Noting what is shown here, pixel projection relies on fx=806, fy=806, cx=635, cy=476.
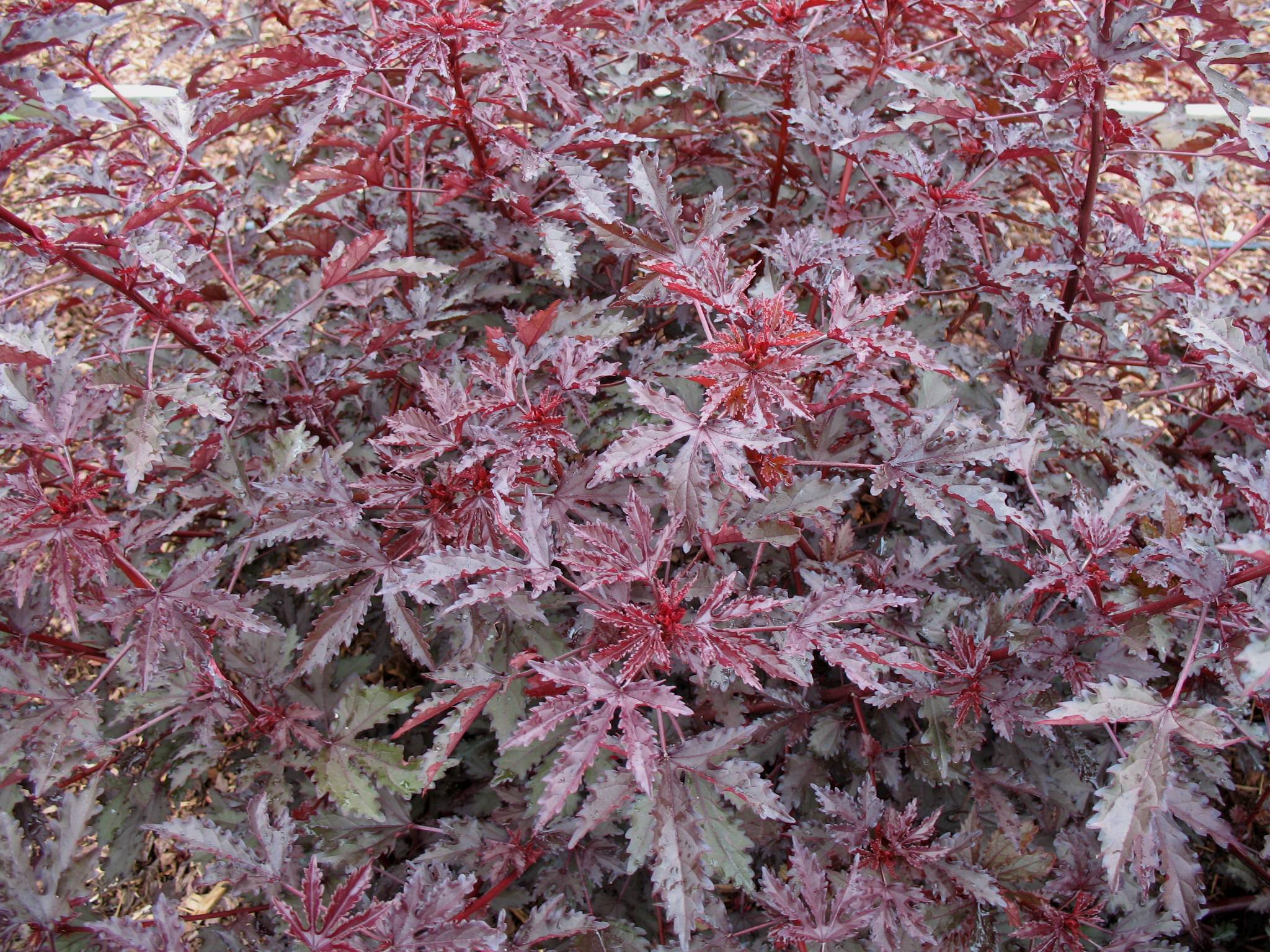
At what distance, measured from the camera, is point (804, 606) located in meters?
1.50

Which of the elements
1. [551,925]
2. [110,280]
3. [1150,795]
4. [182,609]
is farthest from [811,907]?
[110,280]

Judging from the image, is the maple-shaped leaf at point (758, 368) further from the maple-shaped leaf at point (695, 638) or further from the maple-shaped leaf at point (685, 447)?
the maple-shaped leaf at point (695, 638)

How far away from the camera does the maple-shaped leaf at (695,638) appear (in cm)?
137

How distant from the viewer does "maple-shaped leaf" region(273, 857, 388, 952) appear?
4.43 feet

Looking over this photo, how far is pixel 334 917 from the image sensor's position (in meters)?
1.39

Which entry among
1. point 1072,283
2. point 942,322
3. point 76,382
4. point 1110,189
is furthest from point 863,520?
point 76,382

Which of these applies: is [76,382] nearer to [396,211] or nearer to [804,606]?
[396,211]

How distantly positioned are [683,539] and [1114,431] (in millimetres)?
1592

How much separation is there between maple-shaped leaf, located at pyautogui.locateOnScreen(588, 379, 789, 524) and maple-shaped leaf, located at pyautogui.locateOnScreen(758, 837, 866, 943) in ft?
2.44

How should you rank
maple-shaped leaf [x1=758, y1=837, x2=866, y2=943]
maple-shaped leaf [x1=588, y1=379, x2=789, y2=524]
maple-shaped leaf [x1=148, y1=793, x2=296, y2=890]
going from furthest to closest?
Answer: maple-shaped leaf [x1=148, y1=793, x2=296, y2=890] → maple-shaped leaf [x1=758, y1=837, x2=866, y2=943] → maple-shaped leaf [x1=588, y1=379, x2=789, y2=524]

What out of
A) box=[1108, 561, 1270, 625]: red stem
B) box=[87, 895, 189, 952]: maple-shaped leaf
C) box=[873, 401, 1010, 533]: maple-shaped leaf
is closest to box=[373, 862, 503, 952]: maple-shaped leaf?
box=[87, 895, 189, 952]: maple-shaped leaf

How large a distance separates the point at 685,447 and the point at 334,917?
1.01 metres

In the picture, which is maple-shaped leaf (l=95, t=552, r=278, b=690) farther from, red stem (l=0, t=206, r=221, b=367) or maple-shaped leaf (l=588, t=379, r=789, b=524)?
maple-shaped leaf (l=588, t=379, r=789, b=524)

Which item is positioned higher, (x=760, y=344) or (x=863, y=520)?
(x=760, y=344)
